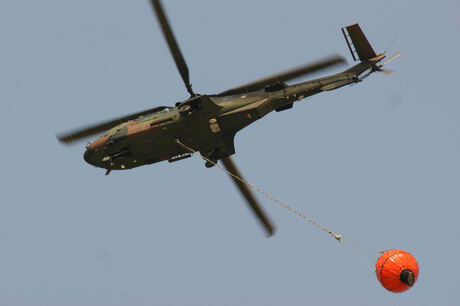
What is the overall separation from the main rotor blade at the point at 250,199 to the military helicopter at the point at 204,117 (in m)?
0.51

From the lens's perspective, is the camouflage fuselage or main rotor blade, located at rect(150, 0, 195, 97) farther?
the camouflage fuselage

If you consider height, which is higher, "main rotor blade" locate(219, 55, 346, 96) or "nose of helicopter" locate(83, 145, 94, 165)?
"main rotor blade" locate(219, 55, 346, 96)

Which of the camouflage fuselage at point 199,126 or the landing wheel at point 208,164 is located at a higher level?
the camouflage fuselage at point 199,126

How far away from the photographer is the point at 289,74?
95.1ft

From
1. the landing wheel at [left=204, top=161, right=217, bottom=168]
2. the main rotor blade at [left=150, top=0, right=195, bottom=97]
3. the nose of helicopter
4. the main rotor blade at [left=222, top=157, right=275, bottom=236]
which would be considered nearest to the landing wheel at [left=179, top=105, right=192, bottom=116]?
the main rotor blade at [left=150, top=0, right=195, bottom=97]

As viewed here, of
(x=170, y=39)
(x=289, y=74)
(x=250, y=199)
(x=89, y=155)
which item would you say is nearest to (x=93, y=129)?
(x=89, y=155)

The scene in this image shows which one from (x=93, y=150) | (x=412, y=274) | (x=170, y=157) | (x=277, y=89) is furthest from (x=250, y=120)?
(x=412, y=274)

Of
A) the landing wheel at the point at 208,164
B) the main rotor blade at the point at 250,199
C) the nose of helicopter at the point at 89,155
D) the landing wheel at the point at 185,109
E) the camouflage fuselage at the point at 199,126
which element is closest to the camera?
the landing wheel at the point at 185,109

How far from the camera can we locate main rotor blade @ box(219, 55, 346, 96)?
28188mm

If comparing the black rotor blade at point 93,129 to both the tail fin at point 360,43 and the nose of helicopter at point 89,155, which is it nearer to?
the nose of helicopter at point 89,155

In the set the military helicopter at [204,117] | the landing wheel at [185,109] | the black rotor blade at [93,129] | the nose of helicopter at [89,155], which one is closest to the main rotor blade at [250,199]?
the military helicopter at [204,117]

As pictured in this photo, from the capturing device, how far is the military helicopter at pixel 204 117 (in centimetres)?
2964

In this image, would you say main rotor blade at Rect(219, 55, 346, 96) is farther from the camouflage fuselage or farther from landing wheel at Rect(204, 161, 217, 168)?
landing wheel at Rect(204, 161, 217, 168)

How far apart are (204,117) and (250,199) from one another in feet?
15.9
